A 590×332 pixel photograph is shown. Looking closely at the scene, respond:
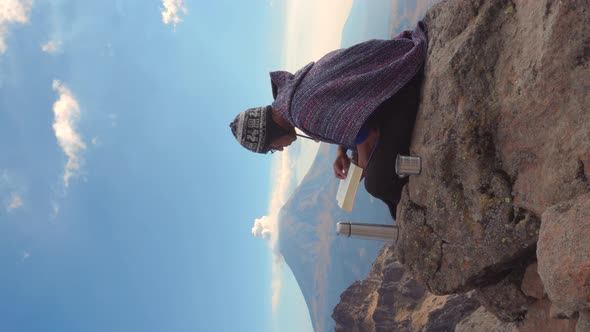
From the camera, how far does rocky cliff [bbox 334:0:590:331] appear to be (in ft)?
4.92

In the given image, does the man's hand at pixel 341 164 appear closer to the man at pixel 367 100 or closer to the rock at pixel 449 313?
the man at pixel 367 100

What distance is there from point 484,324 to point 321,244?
318ft

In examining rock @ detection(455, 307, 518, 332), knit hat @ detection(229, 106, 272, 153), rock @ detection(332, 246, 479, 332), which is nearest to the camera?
knit hat @ detection(229, 106, 272, 153)

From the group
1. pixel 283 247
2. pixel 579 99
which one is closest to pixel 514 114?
pixel 579 99

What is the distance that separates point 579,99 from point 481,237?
990 millimetres

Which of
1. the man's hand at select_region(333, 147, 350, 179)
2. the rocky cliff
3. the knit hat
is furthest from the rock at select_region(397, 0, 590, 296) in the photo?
the knit hat

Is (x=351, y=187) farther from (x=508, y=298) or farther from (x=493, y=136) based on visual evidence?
(x=508, y=298)

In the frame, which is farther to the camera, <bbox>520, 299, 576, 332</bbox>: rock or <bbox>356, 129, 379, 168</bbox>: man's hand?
<bbox>356, 129, 379, 168</bbox>: man's hand

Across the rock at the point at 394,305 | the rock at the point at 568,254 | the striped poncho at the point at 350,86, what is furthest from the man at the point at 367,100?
the rock at the point at 394,305

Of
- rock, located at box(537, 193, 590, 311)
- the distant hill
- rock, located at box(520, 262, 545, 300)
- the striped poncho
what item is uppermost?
the striped poncho

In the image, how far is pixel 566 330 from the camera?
6.62 feet

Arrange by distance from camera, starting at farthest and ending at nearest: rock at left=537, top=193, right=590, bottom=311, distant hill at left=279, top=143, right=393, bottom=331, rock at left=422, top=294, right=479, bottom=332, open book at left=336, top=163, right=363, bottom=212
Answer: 1. distant hill at left=279, top=143, right=393, bottom=331
2. rock at left=422, top=294, right=479, bottom=332
3. open book at left=336, top=163, right=363, bottom=212
4. rock at left=537, top=193, right=590, bottom=311

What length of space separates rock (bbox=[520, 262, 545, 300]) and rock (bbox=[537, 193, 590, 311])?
2.96 ft

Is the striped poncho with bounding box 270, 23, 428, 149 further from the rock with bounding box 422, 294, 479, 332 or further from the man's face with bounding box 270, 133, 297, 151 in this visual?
the rock with bounding box 422, 294, 479, 332
